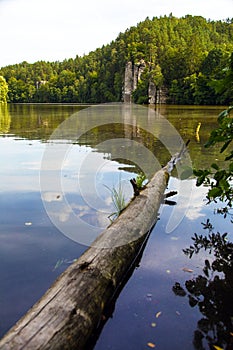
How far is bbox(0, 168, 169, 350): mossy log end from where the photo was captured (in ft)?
7.95

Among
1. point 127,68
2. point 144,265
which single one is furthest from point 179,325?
point 127,68

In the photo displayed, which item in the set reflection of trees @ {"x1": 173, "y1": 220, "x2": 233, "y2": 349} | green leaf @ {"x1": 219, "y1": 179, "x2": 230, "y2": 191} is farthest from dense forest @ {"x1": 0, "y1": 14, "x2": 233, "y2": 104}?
green leaf @ {"x1": 219, "y1": 179, "x2": 230, "y2": 191}

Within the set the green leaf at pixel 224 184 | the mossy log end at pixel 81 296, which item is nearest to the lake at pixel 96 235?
the mossy log end at pixel 81 296

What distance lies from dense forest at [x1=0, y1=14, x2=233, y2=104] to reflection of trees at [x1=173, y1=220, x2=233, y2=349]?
64001 millimetres

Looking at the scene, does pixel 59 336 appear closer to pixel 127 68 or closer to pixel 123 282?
pixel 123 282

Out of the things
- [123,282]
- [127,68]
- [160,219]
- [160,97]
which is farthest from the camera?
[127,68]

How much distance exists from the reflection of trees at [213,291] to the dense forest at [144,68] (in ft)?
210

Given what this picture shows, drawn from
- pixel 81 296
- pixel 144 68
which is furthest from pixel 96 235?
pixel 144 68

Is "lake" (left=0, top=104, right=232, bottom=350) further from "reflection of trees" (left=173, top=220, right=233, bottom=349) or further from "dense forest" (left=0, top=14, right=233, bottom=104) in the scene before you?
"dense forest" (left=0, top=14, right=233, bottom=104)

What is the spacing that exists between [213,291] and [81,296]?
1.58 meters

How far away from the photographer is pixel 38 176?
8586 mm

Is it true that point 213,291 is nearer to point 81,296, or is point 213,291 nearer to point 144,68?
point 81,296

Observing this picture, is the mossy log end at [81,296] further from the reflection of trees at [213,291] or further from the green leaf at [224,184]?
the green leaf at [224,184]

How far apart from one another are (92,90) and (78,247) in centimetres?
13143
